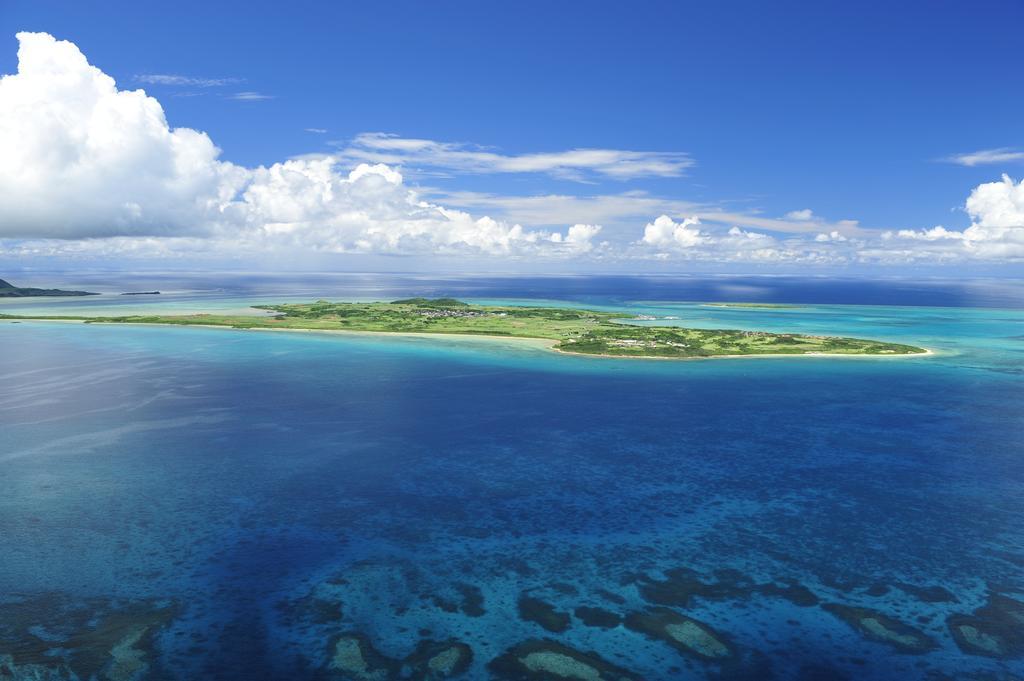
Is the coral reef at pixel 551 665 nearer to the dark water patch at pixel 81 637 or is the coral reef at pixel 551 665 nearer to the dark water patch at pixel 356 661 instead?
the dark water patch at pixel 356 661

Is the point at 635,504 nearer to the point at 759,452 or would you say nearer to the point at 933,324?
the point at 759,452

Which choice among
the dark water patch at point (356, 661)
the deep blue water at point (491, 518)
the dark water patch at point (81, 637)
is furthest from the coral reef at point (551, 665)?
the dark water patch at point (81, 637)

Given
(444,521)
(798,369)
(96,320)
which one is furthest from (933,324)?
(96,320)

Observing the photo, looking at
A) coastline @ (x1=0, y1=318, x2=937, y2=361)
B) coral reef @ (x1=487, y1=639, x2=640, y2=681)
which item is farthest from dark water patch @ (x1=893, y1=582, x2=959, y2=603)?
coastline @ (x1=0, y1=318, x2=937, y2=361)

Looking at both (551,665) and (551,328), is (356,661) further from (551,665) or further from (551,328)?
(551,328)

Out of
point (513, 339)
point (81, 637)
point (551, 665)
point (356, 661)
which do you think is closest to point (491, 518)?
point (551, 665)
